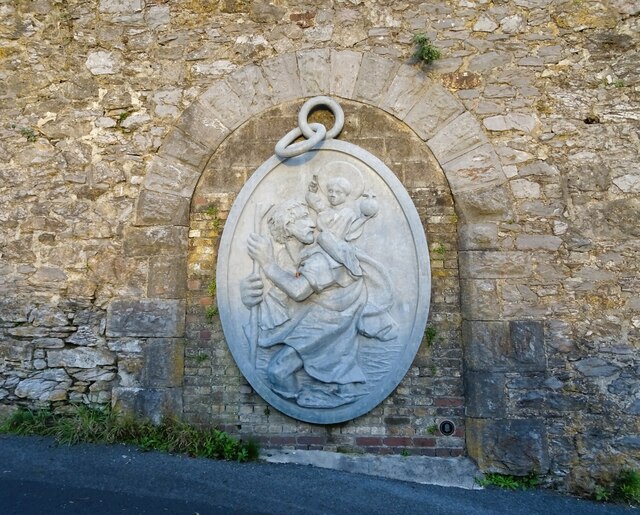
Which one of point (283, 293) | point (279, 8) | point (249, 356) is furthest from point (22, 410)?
point (279, 8)

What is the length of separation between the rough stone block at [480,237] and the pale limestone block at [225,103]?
6.62ft

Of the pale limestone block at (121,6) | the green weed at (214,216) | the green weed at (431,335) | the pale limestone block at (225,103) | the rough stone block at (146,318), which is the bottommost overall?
the green weed at (431,335)

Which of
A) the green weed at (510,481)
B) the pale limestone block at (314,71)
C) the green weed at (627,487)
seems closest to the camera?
the green weed at (627,487)

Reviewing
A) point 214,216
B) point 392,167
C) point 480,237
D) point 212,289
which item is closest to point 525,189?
point 480,237

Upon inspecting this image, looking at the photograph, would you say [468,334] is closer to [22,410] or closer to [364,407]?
[364,407]

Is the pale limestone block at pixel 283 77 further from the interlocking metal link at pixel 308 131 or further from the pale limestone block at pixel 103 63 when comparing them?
the pale limestone block at pixel 103 63

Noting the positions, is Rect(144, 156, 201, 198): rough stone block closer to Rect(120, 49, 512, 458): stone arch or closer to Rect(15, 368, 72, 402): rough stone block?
Rect(120, 49, 512, 458): stone arch

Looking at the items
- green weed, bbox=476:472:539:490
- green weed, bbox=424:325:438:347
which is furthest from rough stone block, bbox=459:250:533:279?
green weed, bbox=476:472:539:490

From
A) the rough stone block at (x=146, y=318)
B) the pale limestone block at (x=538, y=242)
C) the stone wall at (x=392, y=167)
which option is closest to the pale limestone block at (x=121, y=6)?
the stone wall at (x=392, y=167)

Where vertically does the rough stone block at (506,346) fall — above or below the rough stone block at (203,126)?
below

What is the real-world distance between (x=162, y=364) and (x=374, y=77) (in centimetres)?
279

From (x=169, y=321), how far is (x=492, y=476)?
2.62 meters

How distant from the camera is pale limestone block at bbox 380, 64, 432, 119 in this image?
382cm

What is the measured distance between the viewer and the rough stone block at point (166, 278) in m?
3.80
